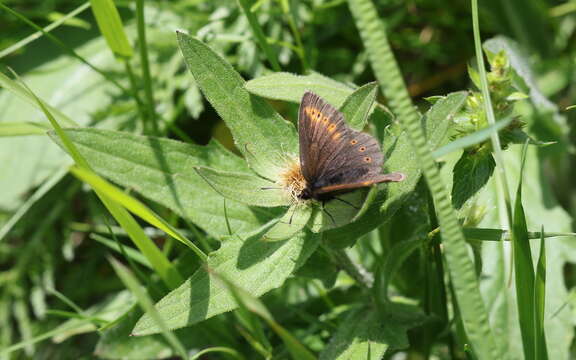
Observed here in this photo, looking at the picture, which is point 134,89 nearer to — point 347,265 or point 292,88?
point 292,88

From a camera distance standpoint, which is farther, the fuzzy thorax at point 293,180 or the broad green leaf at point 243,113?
the broad green leaf at point 243,113

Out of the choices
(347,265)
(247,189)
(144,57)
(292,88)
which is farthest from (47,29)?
(347,265)

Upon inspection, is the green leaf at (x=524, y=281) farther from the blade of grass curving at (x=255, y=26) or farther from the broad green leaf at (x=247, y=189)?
the blade of grass curving at (x=255, y=26)

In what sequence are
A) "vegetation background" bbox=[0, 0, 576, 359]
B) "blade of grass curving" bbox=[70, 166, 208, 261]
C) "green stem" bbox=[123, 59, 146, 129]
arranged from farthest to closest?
"green stem" bbox=[123, 59, 146, 129]
"vegetation background" bbox=[0, 0, 576, 359]
"blade of grass curving" bbox=[70, 166, 208, 261]

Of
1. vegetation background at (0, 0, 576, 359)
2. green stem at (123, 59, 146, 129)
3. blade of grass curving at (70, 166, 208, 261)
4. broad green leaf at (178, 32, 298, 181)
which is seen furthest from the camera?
green stem at (123, 59, 146, 129)

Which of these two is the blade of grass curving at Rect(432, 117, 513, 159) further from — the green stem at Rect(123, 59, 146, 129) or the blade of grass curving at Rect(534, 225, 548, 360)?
the green stem at Rect(123, 59, 146, 129)

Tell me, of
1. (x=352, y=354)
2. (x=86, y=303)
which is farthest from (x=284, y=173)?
(x=86, y=303)

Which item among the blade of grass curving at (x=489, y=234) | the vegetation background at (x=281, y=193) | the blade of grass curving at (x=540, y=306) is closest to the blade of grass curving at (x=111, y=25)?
the vegetation background at (x=281, y=193)

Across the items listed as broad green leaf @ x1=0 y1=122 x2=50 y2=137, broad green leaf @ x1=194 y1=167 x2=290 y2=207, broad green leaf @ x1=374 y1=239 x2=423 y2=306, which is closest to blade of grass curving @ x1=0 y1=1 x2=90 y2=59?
broad green leaf @ x1=0 y1=122 x2=50 y2=137
